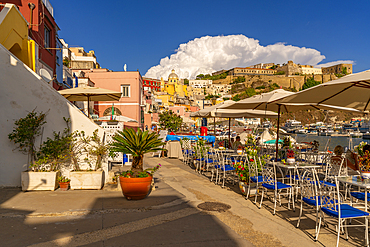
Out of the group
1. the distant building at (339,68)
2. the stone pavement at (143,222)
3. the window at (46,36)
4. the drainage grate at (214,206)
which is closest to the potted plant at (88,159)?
the stone pavement at (143,222)

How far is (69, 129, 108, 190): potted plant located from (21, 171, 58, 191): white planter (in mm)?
398

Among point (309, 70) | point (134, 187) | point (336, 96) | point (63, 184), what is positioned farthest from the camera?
point (309, 70)

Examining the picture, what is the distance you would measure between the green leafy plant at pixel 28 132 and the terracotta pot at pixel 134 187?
251cm

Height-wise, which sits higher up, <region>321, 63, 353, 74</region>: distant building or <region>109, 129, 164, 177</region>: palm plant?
<region>321, 63, 353, 74</region>: distant building

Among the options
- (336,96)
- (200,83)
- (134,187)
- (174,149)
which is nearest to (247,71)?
(200,83)

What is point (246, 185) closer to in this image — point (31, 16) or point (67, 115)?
point (67, 115)

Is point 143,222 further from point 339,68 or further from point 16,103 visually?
point 339,68

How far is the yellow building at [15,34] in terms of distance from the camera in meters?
7.79

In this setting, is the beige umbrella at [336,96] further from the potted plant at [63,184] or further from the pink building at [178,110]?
the pink building at [178,110]

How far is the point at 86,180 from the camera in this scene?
648cm

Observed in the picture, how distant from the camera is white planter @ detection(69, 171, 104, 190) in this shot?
21.0ft

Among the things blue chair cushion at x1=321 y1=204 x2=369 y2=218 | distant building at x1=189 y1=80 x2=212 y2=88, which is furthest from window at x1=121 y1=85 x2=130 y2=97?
distant building at x1=189 y1=80 x2=212 y2=88

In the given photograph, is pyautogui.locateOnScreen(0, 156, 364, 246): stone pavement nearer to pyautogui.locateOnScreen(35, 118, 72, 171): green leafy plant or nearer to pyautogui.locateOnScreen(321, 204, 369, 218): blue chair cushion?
pyautogui.locateOnScreen(321, 204, 369, 218): blue chair cushion

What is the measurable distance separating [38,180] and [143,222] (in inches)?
125
